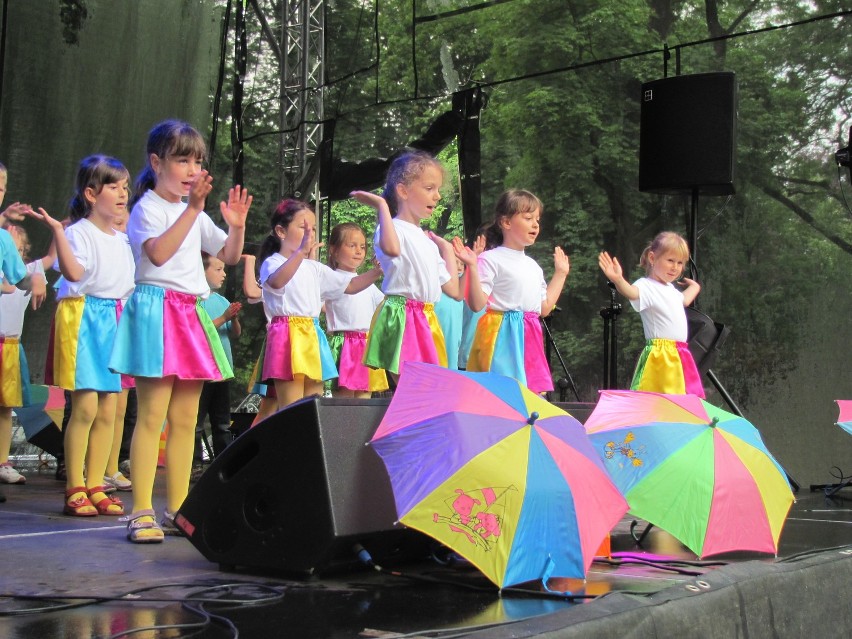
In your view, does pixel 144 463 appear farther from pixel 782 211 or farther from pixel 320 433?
pixel 782 211

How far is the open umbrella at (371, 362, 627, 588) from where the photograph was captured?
244 cm

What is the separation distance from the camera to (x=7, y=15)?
24.6 feet

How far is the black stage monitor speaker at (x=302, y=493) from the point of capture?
2.55m

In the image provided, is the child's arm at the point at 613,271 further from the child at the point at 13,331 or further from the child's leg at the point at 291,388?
the child at the point at 13,331

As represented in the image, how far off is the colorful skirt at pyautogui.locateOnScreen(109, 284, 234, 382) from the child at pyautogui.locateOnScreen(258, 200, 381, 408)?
5.03 feet

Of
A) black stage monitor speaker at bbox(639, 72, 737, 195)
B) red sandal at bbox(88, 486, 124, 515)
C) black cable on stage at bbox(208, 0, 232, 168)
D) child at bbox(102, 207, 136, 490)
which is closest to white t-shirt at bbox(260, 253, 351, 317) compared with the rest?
child at bbox(102, 207, 136, 490)

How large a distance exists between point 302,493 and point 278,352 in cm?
285

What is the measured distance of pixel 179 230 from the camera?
11.4ft

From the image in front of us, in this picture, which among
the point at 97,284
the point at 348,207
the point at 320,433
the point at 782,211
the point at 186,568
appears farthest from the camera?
the point at 348,207

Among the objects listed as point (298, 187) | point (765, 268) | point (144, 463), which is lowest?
point (144, 463)

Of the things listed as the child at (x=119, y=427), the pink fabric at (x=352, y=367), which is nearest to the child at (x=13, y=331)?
the child at (x=119, y=427)

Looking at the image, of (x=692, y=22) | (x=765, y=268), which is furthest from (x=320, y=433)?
(x=692, y=22)

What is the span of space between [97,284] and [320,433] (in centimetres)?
252

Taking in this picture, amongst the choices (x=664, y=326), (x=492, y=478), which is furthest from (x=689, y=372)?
(x=492, y=478)
